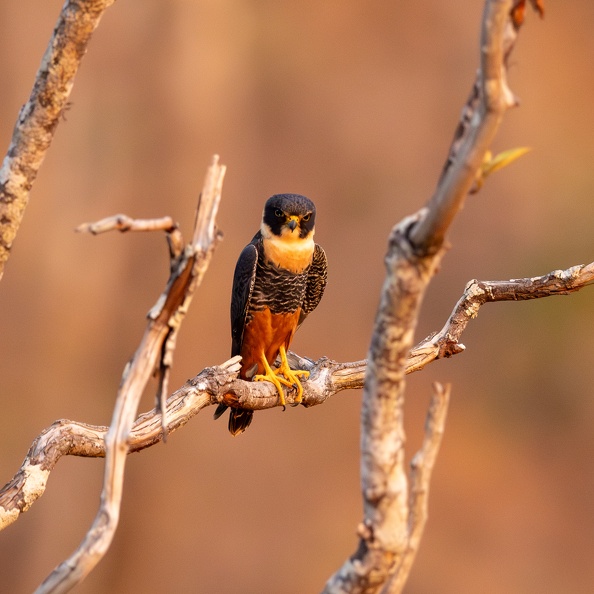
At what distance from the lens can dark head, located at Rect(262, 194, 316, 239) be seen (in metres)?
3.94

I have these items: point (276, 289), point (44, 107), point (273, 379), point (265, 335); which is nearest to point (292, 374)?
point (273, 379)

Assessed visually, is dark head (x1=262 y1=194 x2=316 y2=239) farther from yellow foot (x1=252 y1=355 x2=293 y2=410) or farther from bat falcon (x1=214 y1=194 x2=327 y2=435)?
yellow foot (x1=252 y1=355 x2=293 y2=410)

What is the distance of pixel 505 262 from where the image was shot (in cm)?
912

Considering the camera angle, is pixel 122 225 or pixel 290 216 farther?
pixel 290 216

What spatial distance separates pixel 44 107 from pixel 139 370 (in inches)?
29.2

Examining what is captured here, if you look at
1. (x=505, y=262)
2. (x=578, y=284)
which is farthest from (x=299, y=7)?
(x=578, y=284)

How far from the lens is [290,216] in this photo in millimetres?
3932

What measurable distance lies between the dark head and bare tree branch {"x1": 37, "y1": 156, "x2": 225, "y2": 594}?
7.50ft

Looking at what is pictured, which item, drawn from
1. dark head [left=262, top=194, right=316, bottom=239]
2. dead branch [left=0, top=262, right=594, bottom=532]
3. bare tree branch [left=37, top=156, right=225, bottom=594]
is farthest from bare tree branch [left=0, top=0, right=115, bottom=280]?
dark head [left=262, top=194, right=316, bottom=239]

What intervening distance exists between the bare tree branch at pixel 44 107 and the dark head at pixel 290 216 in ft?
6.45

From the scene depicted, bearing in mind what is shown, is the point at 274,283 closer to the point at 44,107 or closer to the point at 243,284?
the point at 243,284

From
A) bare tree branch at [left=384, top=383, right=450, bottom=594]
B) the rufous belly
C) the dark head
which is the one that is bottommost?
bare tree branch at [left=384, top=383, right=450, bottom=594]

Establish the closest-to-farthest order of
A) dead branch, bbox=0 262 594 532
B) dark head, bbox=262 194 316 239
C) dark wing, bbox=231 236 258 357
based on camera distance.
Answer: dead branch, bbox=0 262 594 532, dark head, bbox=262 194 316 239, dark wing, bbox=231 236 258 357

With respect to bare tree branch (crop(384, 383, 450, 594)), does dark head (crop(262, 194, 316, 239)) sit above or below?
above
